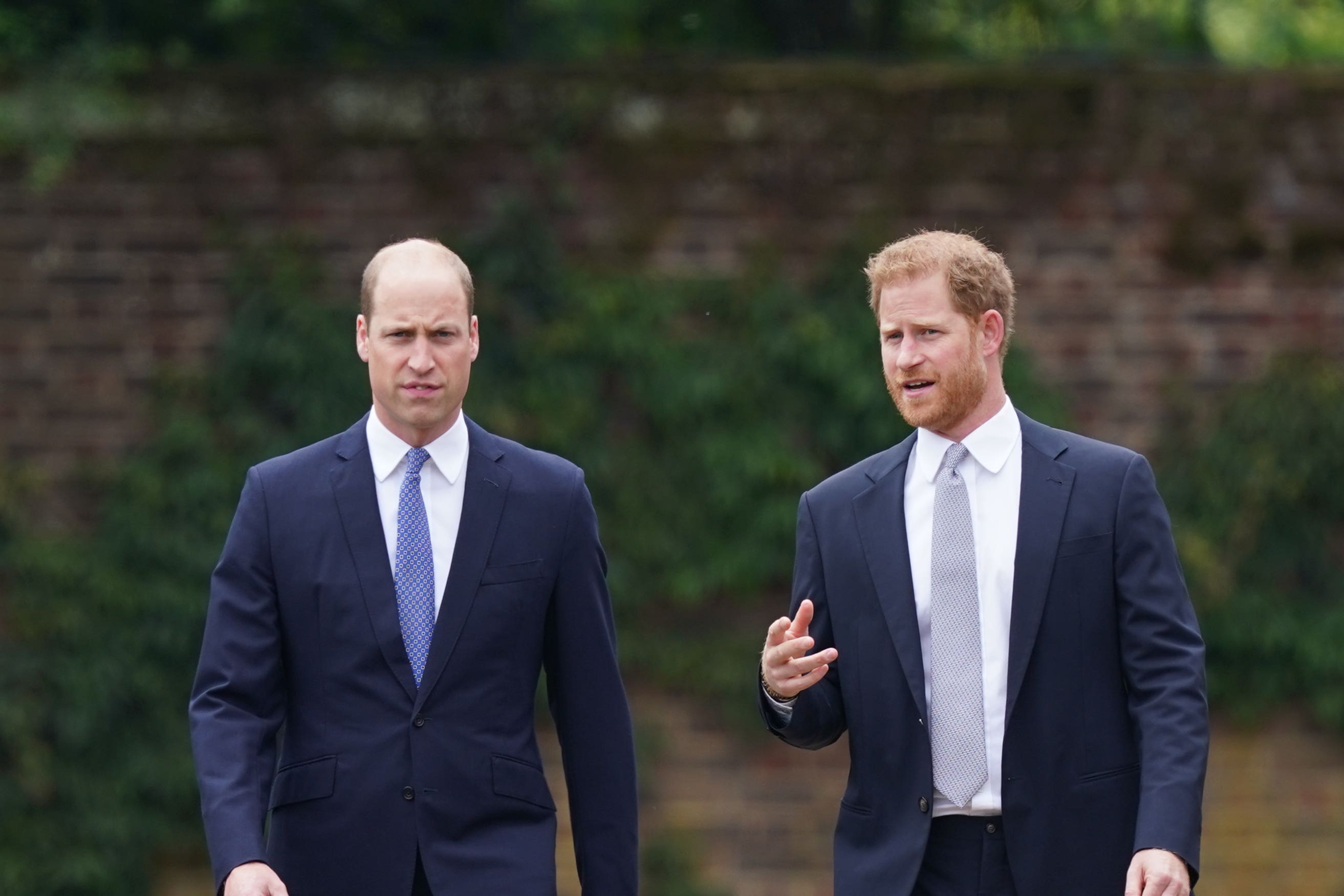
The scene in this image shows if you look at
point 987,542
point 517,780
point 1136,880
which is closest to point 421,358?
point 517,780

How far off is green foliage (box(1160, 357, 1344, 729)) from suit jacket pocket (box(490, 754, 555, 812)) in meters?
3.75

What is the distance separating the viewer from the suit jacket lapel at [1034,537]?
3.85 meters

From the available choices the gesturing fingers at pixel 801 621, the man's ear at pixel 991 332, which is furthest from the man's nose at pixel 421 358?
the man's ear at pixel 991 332

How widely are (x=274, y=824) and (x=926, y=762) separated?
1439mm

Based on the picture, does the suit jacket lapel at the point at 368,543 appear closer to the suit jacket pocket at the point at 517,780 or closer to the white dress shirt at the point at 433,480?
the white dress shirt at the point at 433,480

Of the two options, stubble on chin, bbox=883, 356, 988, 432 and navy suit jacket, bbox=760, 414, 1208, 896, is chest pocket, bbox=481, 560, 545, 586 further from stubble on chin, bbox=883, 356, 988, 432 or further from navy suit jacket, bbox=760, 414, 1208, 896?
stubble on chin, bbox=883, 356, 988, 432

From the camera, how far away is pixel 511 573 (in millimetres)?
4141

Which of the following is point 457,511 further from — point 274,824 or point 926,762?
point 926,762

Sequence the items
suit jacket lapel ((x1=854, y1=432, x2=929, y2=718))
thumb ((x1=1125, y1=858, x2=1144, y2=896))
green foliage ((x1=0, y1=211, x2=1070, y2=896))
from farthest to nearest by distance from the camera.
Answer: green foliage ((x1=0, y1=211, x2=1070, y2=896)) < suit jacket lapel ((x1=854, y1=432, x2=929, y2=718)) < thumb ((x1=1125, y1=858, x2=1144, y2=896))

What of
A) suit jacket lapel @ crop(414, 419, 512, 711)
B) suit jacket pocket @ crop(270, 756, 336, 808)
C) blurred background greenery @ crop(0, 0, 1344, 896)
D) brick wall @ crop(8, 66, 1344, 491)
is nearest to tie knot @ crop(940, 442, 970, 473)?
suit jacket lapel @ crop(414, 419, 512, 711)

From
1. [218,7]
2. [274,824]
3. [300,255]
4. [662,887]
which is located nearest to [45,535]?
[300,255]

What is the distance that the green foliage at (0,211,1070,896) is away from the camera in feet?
22.6

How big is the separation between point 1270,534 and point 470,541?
4131 mm

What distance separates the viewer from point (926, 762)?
3.87 meters
